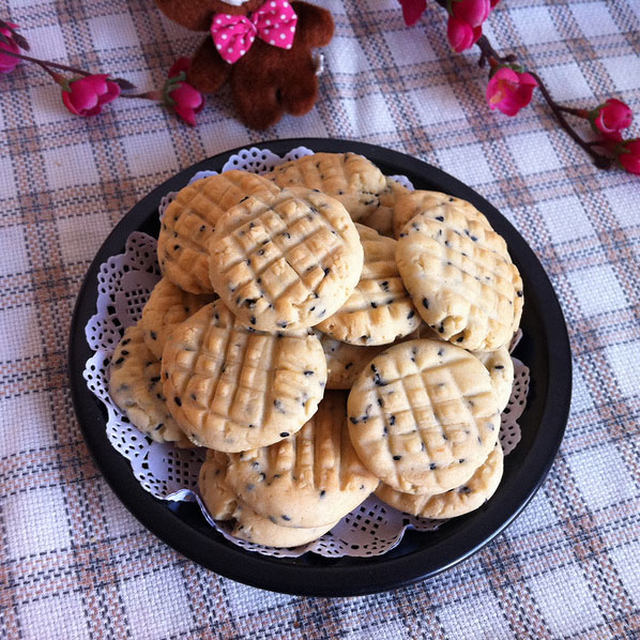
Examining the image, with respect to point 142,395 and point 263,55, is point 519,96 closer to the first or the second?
point 263,55

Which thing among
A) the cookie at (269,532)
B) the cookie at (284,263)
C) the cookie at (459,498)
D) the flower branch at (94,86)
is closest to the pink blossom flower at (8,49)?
the flower branch at (94,86)

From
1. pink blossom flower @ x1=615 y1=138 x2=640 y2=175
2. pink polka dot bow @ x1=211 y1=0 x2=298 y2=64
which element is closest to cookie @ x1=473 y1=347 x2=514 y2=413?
pink blossom flower @ x1=615 y1=138 x2=640 y2=175

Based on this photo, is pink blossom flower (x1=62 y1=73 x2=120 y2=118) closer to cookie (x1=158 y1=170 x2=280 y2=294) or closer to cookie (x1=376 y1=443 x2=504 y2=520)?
cookie (x1=158 y1=170 x2=280 y2=294)

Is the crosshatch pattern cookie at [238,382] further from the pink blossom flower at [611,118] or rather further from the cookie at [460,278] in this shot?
the pink blossom flower at [611,118]

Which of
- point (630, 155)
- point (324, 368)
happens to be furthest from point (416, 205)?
point (630, 155)

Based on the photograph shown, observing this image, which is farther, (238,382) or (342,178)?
(342,178)

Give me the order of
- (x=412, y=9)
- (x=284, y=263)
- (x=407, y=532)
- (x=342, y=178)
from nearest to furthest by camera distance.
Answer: (x=284, y=263)
(x=407, y=532)
(x=342, y=178)
(x=412, y=9)
